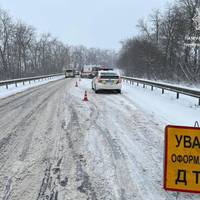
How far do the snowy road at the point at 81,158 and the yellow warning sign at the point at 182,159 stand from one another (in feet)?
1.29

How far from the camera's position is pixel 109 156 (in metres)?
8.05

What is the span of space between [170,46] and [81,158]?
65225 millimetres

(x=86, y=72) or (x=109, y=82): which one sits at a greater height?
(x=109, y=82)

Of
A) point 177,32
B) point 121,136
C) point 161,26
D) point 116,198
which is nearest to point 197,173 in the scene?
point 116,198

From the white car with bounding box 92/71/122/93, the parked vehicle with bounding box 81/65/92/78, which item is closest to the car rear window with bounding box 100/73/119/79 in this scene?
the white car with bounding box 92/71/122/93

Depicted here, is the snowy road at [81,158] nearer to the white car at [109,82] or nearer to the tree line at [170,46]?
the white car at [109,82]

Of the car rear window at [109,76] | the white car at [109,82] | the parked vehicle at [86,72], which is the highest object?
the car rear window at [109,76]

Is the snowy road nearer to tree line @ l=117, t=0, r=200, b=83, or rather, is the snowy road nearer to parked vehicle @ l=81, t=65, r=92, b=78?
tree line @ l=117, t=0, r=200, b=83

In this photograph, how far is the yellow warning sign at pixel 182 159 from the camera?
5.27 meters

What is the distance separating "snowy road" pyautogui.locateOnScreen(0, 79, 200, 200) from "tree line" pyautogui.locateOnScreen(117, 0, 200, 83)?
128ft

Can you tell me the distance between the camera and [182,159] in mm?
5344

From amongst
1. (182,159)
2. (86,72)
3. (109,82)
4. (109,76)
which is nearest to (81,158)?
(182,159)

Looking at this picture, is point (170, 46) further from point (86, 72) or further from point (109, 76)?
point (109, 76)

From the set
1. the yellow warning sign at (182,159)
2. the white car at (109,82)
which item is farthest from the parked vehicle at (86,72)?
the yellow warning sign at (182,159)
